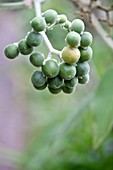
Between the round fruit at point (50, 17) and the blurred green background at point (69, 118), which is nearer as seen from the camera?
the round fruit at point (50, 17)

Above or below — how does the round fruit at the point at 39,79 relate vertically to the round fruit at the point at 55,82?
above

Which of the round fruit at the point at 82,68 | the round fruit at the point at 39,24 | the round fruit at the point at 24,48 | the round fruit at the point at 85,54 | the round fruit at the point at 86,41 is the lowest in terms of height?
the round fruit at the point at 82,68

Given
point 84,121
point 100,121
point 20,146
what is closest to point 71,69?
point 100,121

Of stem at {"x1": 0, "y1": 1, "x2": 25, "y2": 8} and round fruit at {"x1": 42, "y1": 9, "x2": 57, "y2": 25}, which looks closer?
round fruit at {"x1": 42, "y1": 9, "x2": 57, "y2": 25}

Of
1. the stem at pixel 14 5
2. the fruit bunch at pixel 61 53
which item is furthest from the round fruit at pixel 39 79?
the stem at pixel 14 5

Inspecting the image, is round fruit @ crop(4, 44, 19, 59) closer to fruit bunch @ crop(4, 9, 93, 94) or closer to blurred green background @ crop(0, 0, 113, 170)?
fruit bunch @ crop(4, 9, 93, 94)

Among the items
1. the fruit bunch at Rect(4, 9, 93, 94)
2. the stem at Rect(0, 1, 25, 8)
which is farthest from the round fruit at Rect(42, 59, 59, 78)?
the stem at Rect(0, 1, 25, 8)

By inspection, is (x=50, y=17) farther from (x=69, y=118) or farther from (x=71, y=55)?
(x=69, y=118)

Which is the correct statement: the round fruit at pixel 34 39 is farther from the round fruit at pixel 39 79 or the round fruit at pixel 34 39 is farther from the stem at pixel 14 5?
the stem at pixel 14 5
